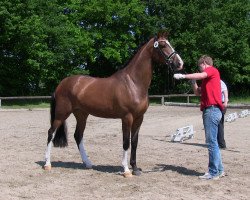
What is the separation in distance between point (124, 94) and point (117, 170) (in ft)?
4.75

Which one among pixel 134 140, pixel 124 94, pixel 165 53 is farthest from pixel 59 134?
pixel 165 53

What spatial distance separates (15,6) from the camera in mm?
29812

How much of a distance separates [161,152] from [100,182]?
324cm

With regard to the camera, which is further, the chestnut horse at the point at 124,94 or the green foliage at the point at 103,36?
the green foliage at the point at 103,36

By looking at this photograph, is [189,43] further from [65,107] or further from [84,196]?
[84,196]

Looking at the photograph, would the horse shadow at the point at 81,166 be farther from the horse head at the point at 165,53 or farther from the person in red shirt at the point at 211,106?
the horse head at the point at 165,53

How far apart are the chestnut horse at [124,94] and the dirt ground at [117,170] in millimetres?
451

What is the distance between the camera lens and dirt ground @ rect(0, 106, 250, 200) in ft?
20.2

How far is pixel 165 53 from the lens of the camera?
24.4ft

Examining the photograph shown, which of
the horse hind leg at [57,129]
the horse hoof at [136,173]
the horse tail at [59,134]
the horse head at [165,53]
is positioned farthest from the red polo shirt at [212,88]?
the horse tail at [59,134]

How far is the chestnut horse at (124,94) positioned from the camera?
7.44 meters

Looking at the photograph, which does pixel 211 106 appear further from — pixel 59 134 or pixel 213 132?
pixel 59 134

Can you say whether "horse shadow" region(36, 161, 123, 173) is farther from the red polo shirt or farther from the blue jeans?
the red polo shirt

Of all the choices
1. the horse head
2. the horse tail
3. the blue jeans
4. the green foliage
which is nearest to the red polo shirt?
the blue jeans
